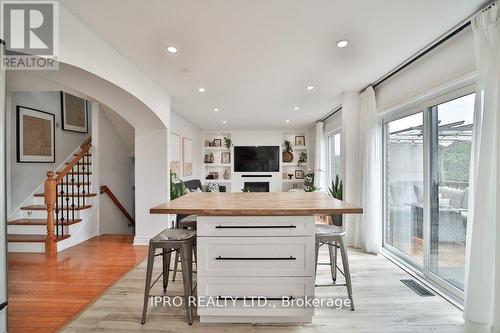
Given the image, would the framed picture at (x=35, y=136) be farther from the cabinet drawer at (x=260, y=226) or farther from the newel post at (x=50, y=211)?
the cabinet drawer at (x=260, y=226)

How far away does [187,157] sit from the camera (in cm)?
609

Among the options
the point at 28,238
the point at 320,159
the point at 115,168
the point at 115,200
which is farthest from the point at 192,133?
the point at 28,238

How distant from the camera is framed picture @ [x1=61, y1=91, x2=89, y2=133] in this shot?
4949 mm

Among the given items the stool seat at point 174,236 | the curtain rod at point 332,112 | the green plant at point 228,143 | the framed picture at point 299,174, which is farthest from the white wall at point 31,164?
the framed picture at point 299,174

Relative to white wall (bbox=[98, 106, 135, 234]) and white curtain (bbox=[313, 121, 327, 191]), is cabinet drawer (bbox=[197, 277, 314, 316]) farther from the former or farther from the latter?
white curtain (bbox=[313, 121, 327, 191])

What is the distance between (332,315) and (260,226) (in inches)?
39.9

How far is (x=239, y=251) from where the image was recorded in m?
1.87

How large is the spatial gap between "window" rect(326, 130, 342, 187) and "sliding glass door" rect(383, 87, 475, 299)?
7.35 feet

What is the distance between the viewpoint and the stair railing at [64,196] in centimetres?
360

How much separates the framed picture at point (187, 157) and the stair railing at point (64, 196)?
185 centimetres

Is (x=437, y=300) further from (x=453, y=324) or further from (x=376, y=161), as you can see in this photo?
(x=376, y=161)

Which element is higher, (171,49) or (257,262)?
(171,49)

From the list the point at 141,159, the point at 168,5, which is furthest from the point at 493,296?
the point at 141,159

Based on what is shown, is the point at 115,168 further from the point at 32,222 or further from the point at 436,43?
the point at 436,43
